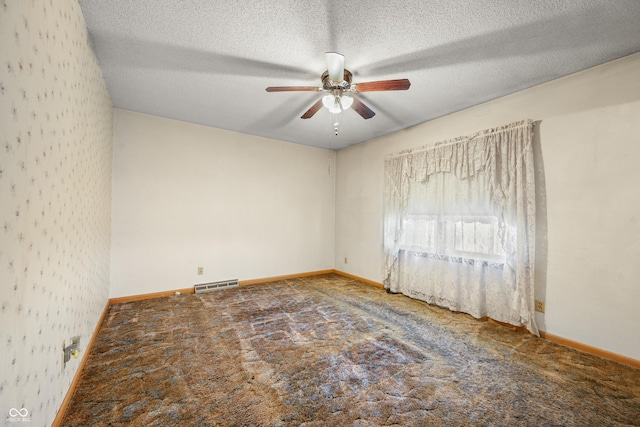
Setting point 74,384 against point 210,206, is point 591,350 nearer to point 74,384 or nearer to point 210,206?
point 74,384

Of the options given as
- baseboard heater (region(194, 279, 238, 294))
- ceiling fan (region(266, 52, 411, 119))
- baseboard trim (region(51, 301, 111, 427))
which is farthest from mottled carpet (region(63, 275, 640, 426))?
ceiling fan (region(266, 52, 411, 119))

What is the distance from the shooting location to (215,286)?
3984mm

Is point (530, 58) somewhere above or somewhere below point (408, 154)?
above

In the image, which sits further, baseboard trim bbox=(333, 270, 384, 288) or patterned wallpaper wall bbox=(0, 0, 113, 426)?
baseboard trim bbox=(333, 270, 384, 288)

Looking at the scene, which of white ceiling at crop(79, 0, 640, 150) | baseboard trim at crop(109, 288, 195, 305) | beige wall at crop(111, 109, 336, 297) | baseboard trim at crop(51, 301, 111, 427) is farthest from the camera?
beige wall at crop(111, 109, 336, 297)

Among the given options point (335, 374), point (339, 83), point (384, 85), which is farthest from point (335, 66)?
point (335, 374)

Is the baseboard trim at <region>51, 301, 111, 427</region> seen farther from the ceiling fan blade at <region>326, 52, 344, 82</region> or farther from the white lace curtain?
the white lace curtain

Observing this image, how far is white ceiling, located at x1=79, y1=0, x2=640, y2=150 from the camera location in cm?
170

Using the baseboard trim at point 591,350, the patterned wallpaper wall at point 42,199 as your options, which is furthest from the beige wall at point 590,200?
the patterned wallpaper wall at point 42,199

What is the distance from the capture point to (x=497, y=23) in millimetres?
1803

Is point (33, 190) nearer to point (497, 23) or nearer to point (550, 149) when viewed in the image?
point (497, 23)

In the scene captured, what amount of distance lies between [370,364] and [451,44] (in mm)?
2669

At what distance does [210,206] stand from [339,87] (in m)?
2.81

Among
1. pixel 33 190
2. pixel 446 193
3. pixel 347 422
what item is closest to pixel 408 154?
pixel 446 193
